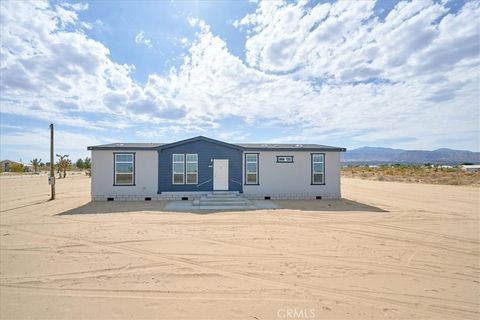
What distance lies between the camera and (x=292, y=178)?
16.3m

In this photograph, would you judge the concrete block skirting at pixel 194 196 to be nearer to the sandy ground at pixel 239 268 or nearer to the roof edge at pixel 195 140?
the roof edge at pixel 195 140

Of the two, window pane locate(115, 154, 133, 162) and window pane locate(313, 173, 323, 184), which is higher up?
window pane locate(115, 154, 133, 162)

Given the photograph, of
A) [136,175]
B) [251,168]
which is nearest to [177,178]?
[136,175]

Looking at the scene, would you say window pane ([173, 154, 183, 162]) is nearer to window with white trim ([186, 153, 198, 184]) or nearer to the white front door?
window with white trim ([186, 153, 198, 184])

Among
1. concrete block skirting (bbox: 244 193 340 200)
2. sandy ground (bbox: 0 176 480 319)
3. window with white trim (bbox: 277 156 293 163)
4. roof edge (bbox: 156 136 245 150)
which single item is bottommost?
sandy ground (bbox: 0 176 480 319)

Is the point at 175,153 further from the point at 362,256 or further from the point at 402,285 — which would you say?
the point at 402,285

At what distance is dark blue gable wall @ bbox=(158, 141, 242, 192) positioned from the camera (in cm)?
1552

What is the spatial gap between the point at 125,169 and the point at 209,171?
17.0 feet

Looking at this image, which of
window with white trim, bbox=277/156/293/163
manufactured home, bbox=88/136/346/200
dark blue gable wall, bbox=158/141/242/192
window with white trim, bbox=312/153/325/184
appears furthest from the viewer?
window with white trim, bbox=312/153/325/184

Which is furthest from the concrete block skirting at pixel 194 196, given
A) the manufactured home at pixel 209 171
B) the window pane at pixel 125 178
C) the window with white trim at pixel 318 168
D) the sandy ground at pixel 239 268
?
the sandy ground at pixel 239 268

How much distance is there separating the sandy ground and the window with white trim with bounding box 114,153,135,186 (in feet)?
17.4

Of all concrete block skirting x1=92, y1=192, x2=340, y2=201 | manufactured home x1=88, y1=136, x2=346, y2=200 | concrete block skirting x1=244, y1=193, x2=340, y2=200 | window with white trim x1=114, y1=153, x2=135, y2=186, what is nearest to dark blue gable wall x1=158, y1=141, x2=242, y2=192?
manufactured home x1=88, y1=136, x2=346, y2=200

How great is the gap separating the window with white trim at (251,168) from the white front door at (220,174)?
1367 millimetres

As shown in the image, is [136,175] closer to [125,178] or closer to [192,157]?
[125,178]
